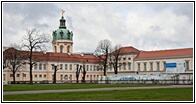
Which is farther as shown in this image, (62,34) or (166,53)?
(62,34)

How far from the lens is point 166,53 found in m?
97.0

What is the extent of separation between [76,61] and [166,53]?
25.6 m

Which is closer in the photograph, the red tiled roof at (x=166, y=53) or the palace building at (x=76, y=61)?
the red tiled roof at (x=166, y=53)

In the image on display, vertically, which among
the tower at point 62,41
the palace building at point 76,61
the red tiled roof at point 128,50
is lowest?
the palace building at point 76,61

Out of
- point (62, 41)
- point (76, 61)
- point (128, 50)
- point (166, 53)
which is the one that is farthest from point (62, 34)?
point (166, 53)

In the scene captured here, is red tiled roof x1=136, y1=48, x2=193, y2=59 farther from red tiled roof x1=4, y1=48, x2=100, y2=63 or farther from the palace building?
red tiled roof x1=4, y1=48, x2=100, y2=63

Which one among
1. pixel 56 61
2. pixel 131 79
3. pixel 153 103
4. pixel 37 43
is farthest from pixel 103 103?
pixel 56 61

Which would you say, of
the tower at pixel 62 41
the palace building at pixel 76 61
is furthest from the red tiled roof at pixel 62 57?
the tower at pixel 62 41

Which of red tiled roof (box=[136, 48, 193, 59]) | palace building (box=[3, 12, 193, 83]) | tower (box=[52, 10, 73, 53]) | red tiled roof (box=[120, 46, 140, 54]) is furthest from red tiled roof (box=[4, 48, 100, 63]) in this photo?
red tiled roof (box=[136, 48, 193, 59])

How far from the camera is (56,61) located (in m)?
102

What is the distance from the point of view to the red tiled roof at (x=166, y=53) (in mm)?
91881

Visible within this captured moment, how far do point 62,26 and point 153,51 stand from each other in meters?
31.4

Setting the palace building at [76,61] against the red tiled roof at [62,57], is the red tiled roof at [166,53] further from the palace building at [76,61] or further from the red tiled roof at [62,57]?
the red tiled roof at [62,57]

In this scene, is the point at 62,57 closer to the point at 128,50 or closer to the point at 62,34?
the point at 62,34
